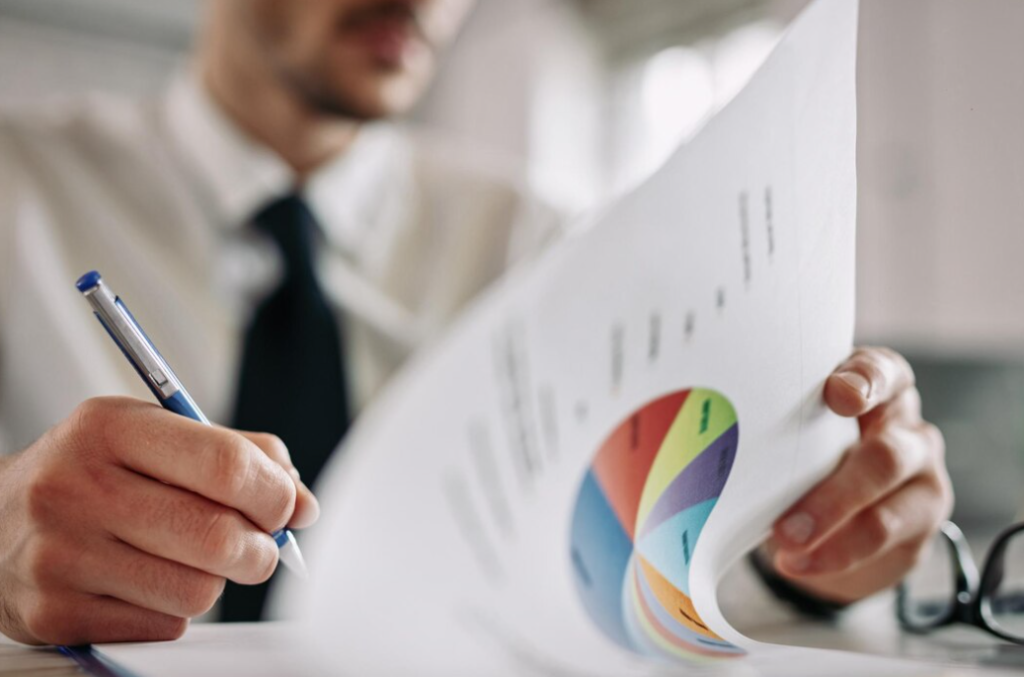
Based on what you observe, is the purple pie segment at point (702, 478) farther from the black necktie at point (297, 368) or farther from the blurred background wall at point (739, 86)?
the black necktie at point (297, 368)

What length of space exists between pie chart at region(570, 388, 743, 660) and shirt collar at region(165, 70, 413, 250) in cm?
62

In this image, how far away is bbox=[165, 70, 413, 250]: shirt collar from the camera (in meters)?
0.80

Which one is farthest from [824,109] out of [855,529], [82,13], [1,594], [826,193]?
[82,13]

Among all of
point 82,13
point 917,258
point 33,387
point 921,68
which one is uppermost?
point 82,13

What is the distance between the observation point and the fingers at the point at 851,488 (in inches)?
11.1

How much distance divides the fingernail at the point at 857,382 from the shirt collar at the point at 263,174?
25.7 inches

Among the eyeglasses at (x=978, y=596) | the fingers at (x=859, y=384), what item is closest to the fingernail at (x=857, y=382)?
the fingers at (x=859, y=384)

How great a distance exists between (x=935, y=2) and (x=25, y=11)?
8.12 feet

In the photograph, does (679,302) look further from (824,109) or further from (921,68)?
(921,68)

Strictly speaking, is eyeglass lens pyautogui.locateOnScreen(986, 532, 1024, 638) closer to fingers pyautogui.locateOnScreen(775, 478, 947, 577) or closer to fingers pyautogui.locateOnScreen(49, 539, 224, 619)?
fingers pyautogui.locateOnScreen(775, 478, 947, 577)

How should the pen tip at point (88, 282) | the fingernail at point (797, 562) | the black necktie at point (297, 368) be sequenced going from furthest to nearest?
the black necktie at point (297, 368)
the fingernail at point (797, 562)
the pen tip at point (88, 282)

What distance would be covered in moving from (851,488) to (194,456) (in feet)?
0.67

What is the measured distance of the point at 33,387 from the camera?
706mm

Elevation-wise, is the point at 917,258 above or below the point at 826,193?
below
